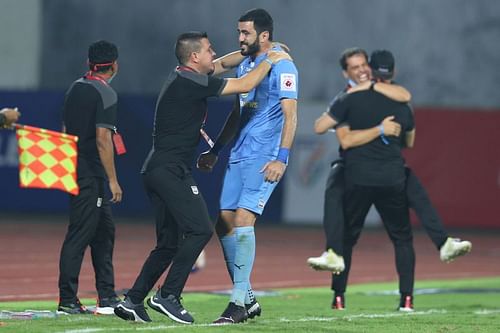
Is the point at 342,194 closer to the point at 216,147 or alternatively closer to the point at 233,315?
the point at 216,147

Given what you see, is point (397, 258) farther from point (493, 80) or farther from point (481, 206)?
point (493, 80)

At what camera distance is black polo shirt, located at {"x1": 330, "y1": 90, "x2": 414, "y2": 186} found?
12.1 meters

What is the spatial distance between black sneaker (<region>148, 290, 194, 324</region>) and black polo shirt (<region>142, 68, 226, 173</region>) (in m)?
0.95

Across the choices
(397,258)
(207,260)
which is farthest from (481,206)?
(397,258)

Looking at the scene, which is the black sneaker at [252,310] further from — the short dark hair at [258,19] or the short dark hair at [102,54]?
the short dark hair at [102,54]

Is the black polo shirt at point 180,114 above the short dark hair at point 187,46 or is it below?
below

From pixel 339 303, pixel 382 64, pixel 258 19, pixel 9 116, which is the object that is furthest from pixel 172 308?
pixel 382 64

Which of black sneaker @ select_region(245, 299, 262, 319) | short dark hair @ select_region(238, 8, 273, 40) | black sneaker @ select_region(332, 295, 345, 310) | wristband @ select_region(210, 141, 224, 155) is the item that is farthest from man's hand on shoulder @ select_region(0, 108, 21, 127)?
black sneaker @ select_region(332, 295, 345, 310)

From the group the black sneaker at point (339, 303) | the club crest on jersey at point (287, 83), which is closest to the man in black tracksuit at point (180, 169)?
the club crest on jersey at point (287, 83)

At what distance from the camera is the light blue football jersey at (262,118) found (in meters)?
9.88

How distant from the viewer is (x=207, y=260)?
18562 mm

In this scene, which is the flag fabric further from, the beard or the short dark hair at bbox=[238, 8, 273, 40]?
the short dark hair at bbox=[238, 8, 273, 40]

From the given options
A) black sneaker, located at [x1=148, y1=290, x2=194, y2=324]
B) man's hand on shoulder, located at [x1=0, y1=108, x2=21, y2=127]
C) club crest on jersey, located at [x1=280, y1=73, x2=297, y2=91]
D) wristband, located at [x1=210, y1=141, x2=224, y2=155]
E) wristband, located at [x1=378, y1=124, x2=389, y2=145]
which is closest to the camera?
man's hand on shoulder, located at [x1=0, y1=108, x2=21, y2=127]

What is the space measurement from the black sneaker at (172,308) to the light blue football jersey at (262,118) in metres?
1.19
